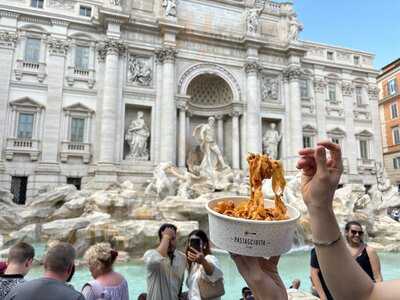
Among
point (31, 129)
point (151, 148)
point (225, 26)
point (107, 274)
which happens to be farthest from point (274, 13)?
point (107, 274)

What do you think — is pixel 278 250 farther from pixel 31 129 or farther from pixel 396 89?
pixel 396 89

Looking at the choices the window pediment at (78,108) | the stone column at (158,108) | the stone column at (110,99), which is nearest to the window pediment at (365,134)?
the stone column at (158,108)

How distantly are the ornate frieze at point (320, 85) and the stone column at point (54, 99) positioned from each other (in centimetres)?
1585

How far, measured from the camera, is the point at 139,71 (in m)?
17.0

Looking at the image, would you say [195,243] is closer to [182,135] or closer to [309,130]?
[182,135]

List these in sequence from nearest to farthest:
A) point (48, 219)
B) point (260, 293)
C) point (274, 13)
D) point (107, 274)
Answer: point (260, 293)
point (107, 274)
point (48, 219)
point (274, 13)

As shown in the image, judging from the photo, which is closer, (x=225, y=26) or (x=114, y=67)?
(x=114, y=67)

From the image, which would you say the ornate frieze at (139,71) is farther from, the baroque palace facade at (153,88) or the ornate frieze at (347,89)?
the ornate frieze at (347,89)

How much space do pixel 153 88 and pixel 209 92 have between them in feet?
13.5

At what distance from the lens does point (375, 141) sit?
21.8 meters

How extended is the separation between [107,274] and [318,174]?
221 centimetres

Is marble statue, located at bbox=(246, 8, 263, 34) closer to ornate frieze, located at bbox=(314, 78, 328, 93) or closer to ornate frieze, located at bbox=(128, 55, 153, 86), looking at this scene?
ornate frieze, located at bbox=(314, 78, 328, 93)

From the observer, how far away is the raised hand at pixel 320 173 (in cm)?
91

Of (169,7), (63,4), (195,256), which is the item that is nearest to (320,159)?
(195,256)
